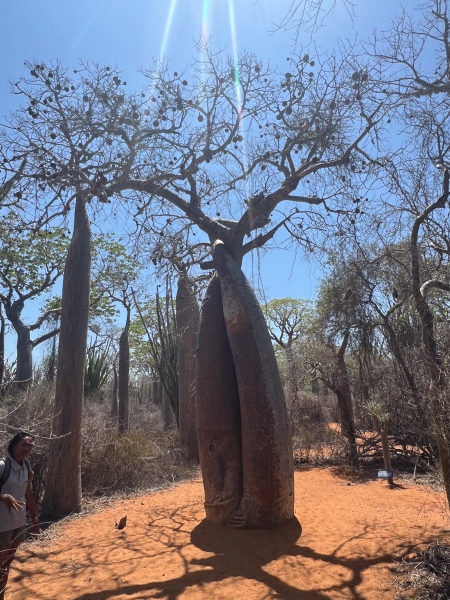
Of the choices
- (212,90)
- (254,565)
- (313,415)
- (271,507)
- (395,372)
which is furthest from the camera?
(313,415)

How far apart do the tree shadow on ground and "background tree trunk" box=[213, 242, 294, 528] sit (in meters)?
0.23

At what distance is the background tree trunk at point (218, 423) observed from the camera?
5.20 meters

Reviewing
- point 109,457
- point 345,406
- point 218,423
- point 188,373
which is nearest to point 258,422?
point 218,423

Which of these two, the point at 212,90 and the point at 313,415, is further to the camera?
the point at 313,415

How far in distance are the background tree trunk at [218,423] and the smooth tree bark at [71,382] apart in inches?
76.2

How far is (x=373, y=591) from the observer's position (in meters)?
3.44

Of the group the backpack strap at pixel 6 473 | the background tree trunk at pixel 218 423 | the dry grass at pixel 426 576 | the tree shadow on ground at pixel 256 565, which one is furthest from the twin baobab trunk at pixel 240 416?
the backpack strap at pixel 6 473

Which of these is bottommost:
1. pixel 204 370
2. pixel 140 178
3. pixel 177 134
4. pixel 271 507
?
pixel 271 507

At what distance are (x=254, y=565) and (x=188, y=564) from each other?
0.61m

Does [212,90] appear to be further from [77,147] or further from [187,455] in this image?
[187,455]

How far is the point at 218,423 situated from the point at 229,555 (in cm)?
137

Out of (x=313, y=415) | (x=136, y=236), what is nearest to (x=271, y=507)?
(x=136, y=236)

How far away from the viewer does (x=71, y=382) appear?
21.4 feet

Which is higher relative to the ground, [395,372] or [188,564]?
[395,372]
